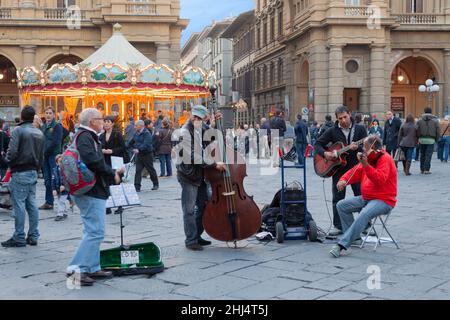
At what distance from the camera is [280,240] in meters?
8.21

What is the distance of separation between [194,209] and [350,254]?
6.40 feet

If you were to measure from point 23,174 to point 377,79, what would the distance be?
28.5m

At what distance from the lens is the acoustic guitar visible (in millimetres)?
8375

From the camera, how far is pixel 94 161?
621 cm

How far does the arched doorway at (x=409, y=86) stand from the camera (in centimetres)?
4119

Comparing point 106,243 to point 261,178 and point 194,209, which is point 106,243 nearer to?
point 194,209

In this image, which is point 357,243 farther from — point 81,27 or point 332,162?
point 81,27

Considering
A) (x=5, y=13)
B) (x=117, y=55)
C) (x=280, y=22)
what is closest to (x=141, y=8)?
(x=5, y=13)

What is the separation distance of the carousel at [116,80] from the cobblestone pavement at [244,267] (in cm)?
1286

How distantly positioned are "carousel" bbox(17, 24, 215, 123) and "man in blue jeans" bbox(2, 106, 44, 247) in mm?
13894

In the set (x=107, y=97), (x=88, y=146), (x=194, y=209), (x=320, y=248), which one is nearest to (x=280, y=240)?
(x=320, y=248)

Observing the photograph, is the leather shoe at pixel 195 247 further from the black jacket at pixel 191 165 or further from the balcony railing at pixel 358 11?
the balcony railing at pixel 358 11

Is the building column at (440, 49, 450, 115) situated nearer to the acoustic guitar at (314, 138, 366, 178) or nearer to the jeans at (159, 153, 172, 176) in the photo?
the jeans at (159, 153, 172, 176)

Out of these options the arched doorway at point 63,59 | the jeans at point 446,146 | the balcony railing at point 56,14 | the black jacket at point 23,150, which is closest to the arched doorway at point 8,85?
the arched doorway at point 63,59
